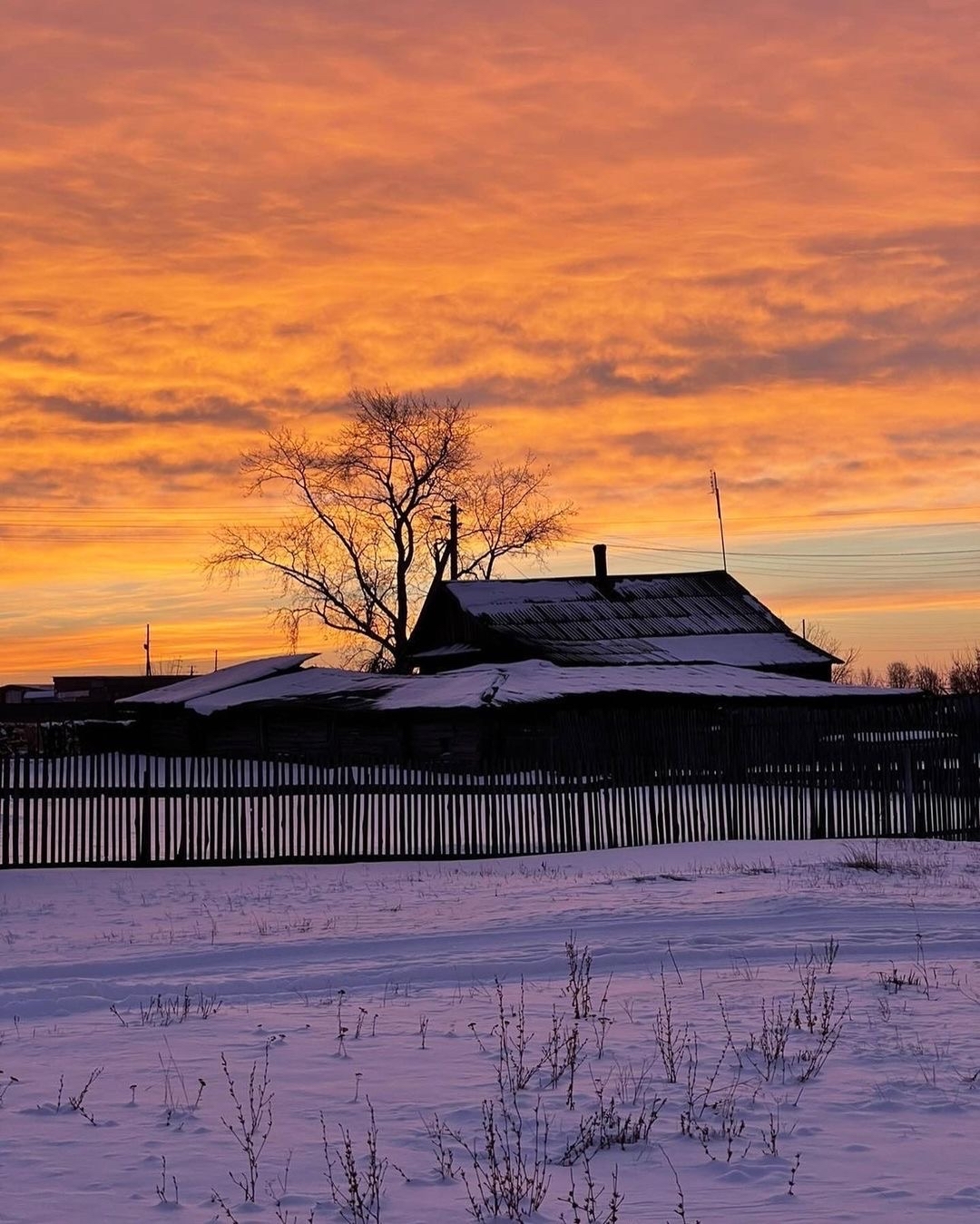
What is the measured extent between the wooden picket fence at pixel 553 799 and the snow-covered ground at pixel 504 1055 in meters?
4.41

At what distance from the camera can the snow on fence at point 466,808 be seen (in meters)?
18.8

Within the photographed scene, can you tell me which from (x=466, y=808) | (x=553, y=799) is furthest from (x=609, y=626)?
(x=466, y=808)

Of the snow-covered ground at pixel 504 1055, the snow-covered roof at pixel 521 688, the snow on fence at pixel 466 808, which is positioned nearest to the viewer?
the snow-covered ground at pixel 504 1055

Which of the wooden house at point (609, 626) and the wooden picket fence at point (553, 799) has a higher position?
the wooden house at point (609, 626)

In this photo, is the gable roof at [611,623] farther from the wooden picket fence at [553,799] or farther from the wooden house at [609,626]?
the wooden picket fence at [553,799]

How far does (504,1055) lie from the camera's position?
762cm

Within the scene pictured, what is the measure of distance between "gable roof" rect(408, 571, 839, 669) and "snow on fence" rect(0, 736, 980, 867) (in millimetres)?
20843

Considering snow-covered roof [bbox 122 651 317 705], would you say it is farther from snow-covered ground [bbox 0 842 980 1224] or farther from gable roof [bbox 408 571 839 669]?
snow-covered ground [bbox 0 842 980 1224]

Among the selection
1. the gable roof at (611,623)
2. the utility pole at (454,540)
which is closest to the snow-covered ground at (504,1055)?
the gable roof at (611,623)

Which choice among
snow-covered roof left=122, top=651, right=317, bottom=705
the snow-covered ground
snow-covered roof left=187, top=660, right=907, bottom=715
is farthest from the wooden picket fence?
snow-covered roof left=122, top=651, right=317, bottom=705

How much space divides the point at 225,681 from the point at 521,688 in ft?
48.8

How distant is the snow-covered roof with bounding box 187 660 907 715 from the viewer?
34844 mm

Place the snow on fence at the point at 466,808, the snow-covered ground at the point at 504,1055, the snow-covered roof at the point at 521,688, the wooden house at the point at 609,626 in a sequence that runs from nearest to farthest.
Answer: the snow-covered ground at the point at 504,1055, the snow on fence at the point at 466,808, the snow-covered roof at the point at 521,688, the wooden house at the point at 609,626

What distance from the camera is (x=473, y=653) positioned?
1869 inches
